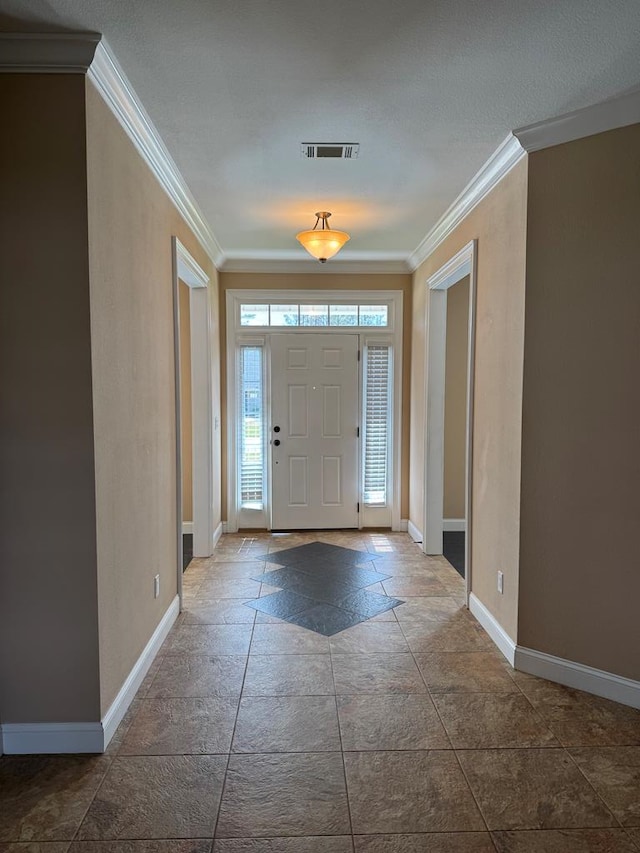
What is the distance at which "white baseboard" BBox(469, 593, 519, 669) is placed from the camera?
9.10ft

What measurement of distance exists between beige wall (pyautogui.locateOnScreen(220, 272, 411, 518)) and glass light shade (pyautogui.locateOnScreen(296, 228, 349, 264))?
151 cm

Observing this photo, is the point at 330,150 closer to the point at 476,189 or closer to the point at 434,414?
the point at 476,189

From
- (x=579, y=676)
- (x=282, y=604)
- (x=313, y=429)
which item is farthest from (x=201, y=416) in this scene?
(x=579, y=676)

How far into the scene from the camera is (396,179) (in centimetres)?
319

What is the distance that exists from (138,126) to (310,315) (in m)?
2.98

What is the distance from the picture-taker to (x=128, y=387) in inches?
95.0

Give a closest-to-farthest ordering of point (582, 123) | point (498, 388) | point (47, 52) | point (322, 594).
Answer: point (47, 52) → point (582, 123) → point (498, 388) → point (322, 594)

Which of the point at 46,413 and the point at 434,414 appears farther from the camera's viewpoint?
the point at 434,414

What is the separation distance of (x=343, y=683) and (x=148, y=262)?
231 centimetres

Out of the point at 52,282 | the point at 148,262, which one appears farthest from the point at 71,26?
the point at 148,262

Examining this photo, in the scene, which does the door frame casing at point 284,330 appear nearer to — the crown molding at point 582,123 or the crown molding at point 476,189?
the crown molding at point 476,189

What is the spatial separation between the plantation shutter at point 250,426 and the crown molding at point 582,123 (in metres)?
3.26

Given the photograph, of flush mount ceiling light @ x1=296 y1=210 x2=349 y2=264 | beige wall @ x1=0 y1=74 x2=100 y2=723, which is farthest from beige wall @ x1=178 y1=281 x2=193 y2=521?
beige wall @ x1=0 y1=74 x2=100 y2=723

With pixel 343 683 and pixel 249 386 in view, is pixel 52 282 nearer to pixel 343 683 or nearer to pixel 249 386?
pixel 343 683
